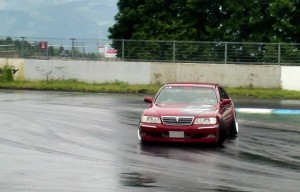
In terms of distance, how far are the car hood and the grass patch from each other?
54.3ft

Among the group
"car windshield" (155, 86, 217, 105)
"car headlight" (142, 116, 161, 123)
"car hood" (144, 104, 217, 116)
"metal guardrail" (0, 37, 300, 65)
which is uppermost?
"metal guardrail" (0, 37, 300, 65)

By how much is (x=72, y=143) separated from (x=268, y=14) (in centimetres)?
2940

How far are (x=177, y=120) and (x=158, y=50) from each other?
22.8 m

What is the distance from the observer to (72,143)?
13273 mm

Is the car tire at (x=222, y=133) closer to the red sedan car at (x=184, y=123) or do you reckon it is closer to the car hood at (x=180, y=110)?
the red sedan car at (x=184, y=123)

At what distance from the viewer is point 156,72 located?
33.8 m

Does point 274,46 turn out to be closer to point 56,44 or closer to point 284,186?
point 56,44

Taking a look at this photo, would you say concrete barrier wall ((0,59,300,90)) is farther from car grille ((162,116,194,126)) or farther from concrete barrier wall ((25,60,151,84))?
car grille ((162,116,194,126))

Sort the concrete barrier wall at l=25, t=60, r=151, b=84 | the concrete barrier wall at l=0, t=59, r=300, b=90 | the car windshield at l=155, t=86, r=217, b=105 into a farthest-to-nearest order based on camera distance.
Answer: the concrete barrier wall at l=25, t=60, r=151, b=84 → the concrete barrier wall at l=0, t=59, r=300, b=90 → the car windshield at l=155, t=86, r=217, b=105

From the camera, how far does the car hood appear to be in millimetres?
13172

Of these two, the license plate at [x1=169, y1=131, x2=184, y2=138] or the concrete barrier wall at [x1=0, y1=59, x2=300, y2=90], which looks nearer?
the license plate at [x1=169, y1=131, x2=184, y2=138]

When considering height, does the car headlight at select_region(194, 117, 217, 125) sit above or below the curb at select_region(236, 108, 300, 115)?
above

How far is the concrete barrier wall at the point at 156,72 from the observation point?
106ft

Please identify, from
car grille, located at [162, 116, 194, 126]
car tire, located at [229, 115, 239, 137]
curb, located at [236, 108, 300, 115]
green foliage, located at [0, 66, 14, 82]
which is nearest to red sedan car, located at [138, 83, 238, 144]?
car grille, located at [162, 116, 194, 126]
